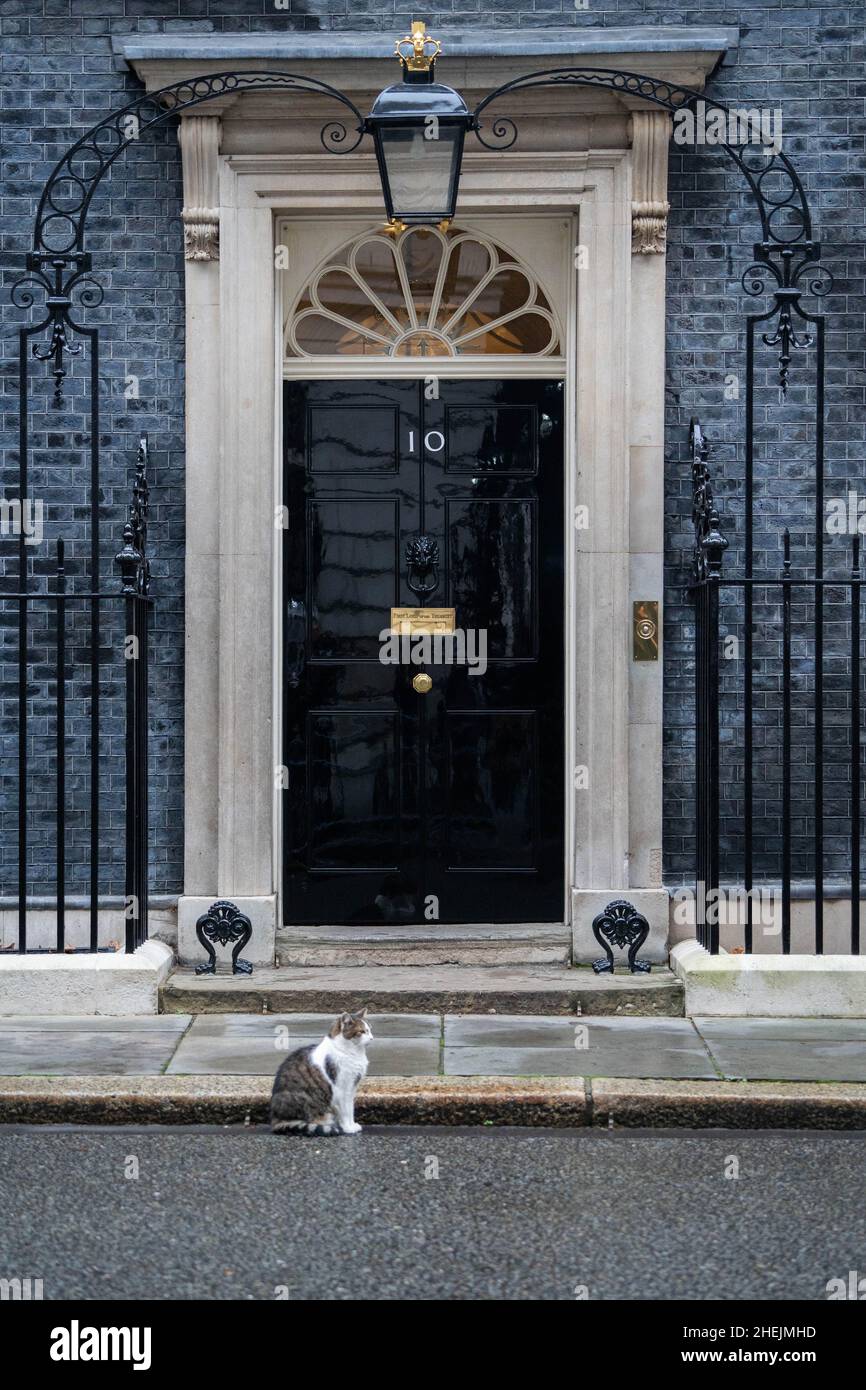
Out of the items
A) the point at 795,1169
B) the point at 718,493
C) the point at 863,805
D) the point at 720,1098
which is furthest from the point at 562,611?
the point at 795,1169

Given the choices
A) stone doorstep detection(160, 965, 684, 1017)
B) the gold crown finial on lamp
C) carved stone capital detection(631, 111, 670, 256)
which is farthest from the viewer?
carved stone capital detection(631, 111, 670, 256)

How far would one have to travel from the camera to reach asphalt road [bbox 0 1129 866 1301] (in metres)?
Answer: 4.56

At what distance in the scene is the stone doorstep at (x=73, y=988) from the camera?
7543 mm

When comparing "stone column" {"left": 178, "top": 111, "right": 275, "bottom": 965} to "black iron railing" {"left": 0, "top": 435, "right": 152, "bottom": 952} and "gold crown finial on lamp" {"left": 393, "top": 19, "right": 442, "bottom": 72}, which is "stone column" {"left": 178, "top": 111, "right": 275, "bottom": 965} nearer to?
"black iron railing" {"left": 0, "top": 435, "right": 152, "bottom": 952}

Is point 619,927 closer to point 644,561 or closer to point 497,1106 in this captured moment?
point 644,561

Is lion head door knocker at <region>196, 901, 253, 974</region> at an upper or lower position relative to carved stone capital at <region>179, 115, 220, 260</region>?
lower

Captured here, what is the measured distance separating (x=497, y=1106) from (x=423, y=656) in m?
2.89

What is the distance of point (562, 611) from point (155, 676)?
2.08 m

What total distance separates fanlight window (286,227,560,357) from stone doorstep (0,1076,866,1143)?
13.0 feet

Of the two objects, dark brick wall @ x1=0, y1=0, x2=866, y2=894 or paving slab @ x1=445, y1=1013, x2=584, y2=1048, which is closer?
paving slab @ x1=445, y1=1013, x2=584, y2=1048

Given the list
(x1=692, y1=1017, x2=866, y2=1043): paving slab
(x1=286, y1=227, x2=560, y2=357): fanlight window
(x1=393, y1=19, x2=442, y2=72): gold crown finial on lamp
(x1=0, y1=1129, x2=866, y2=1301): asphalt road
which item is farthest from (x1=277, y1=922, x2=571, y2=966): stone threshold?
(x1=393, y1=19, x2=442, y2=72): gold crown finial on lamp

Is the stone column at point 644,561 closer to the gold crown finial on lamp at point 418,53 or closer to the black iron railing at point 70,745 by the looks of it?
the gold crown finial on lamp at point 418,53

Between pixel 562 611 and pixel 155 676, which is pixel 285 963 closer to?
pixel 155 676

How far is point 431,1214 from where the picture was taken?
5.13 metres
